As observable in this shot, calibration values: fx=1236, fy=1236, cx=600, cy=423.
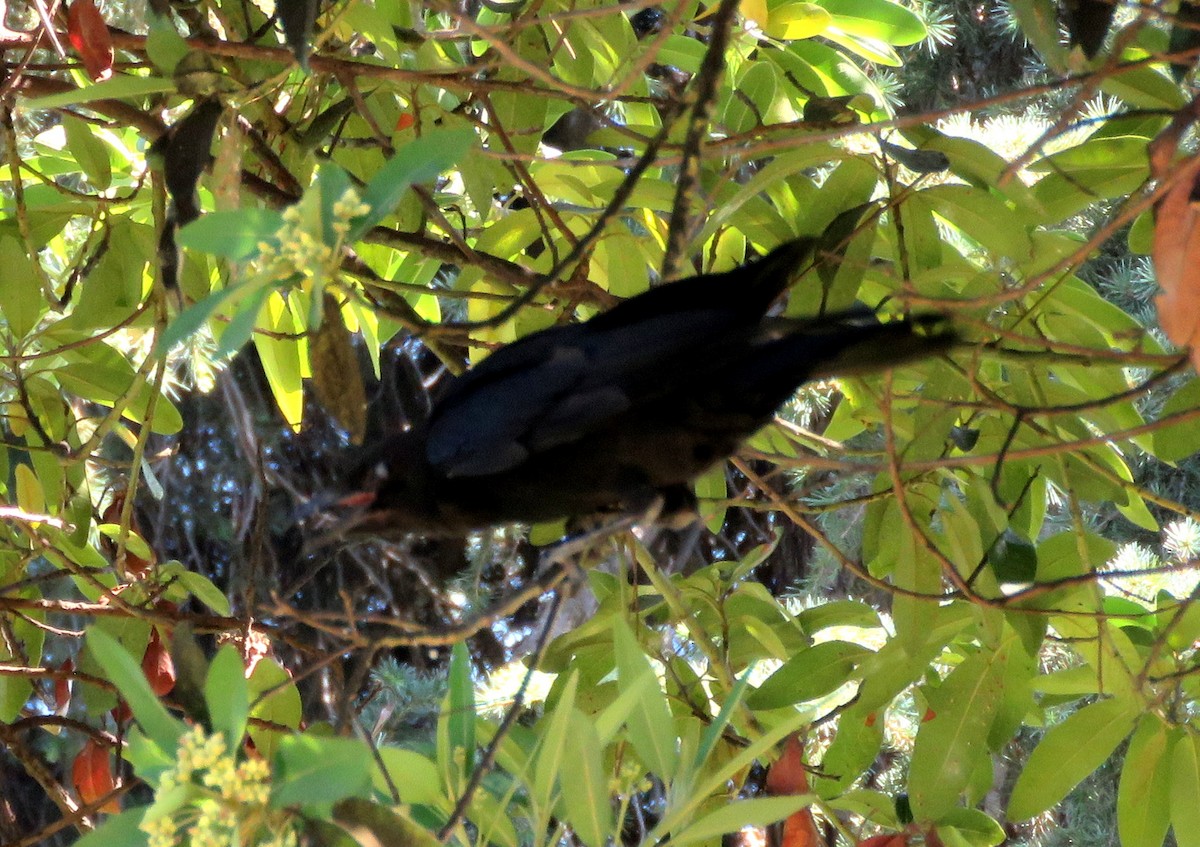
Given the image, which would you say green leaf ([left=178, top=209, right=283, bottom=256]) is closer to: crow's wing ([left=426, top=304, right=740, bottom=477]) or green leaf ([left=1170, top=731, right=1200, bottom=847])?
crow's wing ([left=426, top=304, right=740, bottom=477])

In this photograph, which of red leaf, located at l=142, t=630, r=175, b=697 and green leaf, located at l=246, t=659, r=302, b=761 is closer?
green leaf, located at l=246, t=659, r=302, b=761

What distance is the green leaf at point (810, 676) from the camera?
2033 millimetres

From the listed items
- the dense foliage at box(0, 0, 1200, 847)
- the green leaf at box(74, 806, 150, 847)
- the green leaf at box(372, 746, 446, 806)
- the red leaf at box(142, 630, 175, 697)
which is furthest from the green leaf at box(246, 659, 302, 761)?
the green leaf at box(74, 806, 150, 847)

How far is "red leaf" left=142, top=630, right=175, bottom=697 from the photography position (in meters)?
2.26

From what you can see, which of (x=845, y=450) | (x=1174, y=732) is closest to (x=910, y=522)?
(x=845, y=450)

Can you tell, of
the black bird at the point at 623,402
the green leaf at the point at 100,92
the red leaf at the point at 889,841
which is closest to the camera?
the green leaf at the point at 100,92

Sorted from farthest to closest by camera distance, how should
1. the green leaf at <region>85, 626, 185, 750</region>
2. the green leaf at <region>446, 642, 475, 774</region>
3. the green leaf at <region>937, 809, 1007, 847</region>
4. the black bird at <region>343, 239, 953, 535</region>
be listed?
the green leaf at <region>937, 809, 1007, 847</region>
the black bird at <region>343, 239, 953, 535</region>
the green leaf at <region>446, 642, 475, 774</region>
the green leaf at <region>85, 626, 185, 750</region>

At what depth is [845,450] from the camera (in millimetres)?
2139

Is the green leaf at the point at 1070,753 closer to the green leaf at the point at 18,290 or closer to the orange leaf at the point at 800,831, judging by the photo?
the orange leaf at the point at 800,831

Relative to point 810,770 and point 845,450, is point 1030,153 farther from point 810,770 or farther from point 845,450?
point 810,770

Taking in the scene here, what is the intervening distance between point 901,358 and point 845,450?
1.90 ft

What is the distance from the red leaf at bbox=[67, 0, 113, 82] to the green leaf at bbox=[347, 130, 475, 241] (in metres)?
0.80

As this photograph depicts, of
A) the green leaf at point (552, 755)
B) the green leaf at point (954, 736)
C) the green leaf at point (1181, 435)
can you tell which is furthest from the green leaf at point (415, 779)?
the green leaf at point (1181, 435)

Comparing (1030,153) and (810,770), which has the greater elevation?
(1030,153)
